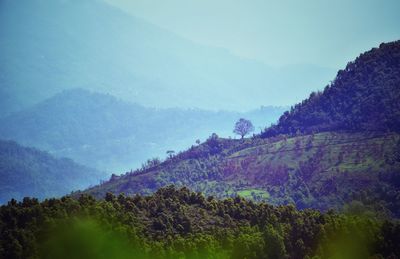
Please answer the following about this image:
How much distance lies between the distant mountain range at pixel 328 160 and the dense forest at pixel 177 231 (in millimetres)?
52715

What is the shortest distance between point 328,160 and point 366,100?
127ft

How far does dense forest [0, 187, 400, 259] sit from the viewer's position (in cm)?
4781

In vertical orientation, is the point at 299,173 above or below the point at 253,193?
above

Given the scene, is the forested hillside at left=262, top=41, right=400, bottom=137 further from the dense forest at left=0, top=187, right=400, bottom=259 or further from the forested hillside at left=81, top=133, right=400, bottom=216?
the dense forest at left=0, top=187, right=400, bottom=259

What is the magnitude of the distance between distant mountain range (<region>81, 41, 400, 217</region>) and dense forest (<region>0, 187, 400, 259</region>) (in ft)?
173

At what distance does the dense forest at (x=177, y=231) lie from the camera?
4781cm

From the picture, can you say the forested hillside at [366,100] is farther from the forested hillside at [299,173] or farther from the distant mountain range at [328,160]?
the forested hillside at [299,173]

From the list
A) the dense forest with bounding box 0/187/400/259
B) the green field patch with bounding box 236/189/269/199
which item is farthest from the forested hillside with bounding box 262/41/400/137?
the dense forest with bounding box 0/187/400/259

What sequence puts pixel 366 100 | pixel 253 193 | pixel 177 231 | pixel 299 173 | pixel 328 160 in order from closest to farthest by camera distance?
pixel 177 231 → pixel 328 160 → pixel 253 193 → pixel 299 173 → pixel 366 100

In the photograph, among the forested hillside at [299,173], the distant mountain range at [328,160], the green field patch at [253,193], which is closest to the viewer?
the forested hillside at [299,173]

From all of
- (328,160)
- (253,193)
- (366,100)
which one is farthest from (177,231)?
(366,100)

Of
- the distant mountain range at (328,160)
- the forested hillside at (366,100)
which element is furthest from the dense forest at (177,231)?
the forested hillside at (366,100)

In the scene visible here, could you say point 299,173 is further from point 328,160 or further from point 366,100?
point 366,100

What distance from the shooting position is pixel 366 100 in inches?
7057
